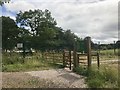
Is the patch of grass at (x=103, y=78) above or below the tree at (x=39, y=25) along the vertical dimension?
below

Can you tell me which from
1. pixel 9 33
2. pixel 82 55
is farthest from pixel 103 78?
pixel 9 33

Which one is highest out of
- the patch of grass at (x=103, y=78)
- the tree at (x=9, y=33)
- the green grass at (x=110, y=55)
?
the tree at (x=9, y=33)

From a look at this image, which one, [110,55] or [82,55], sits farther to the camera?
[110,55]

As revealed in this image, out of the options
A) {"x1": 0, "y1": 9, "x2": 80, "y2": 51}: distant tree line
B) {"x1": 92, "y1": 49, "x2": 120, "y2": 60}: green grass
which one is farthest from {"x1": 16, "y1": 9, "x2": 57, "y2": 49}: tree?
{"x1": 92, "y1": 49, "x2": 120, "y2": 60}: green grass

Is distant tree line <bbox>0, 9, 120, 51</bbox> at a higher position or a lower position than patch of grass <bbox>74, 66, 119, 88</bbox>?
higher

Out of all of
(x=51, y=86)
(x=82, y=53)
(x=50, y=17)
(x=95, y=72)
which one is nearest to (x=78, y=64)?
(x=82, y=53)

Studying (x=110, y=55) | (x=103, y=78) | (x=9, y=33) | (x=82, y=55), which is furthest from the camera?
(x=9, y=33)

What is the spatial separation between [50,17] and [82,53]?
4894 centimetres

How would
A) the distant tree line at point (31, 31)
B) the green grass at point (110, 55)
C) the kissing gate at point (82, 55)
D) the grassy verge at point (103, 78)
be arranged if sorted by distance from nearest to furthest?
the grassy verge at point (103, 78) < the kissing gate at point (82, 55) < the green grass at point (110, 55) < the distant tree line at point (31, 31)

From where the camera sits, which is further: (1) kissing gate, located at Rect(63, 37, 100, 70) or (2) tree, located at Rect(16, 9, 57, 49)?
(2) tree, located at Rect(16, 9, 57, 49)

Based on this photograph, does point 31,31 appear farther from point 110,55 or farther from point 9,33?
point 110,55

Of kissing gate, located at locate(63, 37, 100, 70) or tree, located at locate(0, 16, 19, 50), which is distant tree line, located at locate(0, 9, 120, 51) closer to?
tree, located at locate(0, 16, 19, 50)

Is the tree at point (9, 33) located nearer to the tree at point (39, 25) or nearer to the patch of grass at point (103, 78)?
the tree at point (39, 25)

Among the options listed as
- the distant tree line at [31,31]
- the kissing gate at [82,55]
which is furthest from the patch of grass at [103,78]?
the distant tree line at [31,31]
